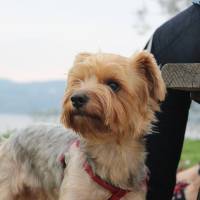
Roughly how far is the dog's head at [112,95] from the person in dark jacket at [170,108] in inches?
13.0

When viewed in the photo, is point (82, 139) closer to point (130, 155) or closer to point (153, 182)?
point (130, 155)

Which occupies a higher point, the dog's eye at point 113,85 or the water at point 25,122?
the dog's eye at point 113,85

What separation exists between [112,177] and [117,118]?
21.1 inches

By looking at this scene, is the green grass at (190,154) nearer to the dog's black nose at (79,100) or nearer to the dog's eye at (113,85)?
the dog's eye at (113,85)

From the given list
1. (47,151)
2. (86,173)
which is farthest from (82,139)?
(47,151)

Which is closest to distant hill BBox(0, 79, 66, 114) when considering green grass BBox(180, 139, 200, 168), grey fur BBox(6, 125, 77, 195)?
green grass BBox(180, 139, 200, 168)

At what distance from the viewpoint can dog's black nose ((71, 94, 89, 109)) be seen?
14.7 ft

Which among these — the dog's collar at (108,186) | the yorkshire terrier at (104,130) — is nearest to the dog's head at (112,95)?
the yorkshire terrier at (104,130)

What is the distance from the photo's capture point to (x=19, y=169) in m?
5.77

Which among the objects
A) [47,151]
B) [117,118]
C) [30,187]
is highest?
[117,118]

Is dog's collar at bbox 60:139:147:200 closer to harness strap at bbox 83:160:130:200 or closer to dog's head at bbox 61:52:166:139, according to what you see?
harness strap at bbox 83:160:130:200

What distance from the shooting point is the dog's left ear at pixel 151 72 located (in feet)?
15.7

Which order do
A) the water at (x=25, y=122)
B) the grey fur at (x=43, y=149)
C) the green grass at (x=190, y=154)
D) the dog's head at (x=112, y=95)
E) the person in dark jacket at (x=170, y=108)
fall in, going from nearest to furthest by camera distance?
the dog's head at (x=112, y=95)
the person in dark jacket at (x=170, y=108)
the grey fur at (x=43, y=149)
the water at (x=25, y=122)
the green grass at (x=190, y=154)

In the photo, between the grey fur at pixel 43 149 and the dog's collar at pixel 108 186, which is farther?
the grey fur at pixel 43 149
